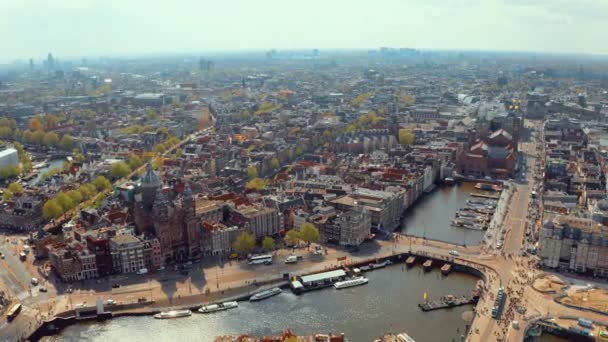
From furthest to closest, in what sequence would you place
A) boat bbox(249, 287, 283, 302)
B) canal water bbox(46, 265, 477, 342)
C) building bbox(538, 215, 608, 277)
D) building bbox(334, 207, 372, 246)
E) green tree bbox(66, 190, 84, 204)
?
green tree bbox(66, 190, 84, 204)
building bbox(334, 207, 372, 246)
building bbox(538, 215, 608, 277)
boat bbox(249, 287, 283, 302)
canal water bbox(46, 265, 477, 342)

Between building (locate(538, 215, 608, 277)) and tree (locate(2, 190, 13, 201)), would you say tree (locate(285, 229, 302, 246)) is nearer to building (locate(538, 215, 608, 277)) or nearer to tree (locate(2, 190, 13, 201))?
building (locate(538, 215, 608, 277))

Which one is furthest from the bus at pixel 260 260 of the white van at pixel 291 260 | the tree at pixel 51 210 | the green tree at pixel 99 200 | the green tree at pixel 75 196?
the green tree at pixel 75 196

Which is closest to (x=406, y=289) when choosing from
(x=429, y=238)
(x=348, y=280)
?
(x=348, y=280)

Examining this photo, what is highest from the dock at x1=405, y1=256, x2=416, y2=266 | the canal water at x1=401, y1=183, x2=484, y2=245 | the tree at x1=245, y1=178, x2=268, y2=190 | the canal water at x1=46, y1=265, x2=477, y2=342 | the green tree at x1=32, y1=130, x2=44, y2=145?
the tree at x1=245, y1=178, x2=268, y2=190

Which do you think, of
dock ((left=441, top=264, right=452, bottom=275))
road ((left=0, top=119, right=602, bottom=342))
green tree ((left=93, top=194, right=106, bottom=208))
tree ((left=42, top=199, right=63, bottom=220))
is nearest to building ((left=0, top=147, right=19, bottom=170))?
green tree ((left=93, top=194, right=106, bottom=208))

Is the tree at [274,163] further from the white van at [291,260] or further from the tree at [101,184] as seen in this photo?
the white van at [291,260]

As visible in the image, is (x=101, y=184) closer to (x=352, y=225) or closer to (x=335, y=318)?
(x=352, y=225)
